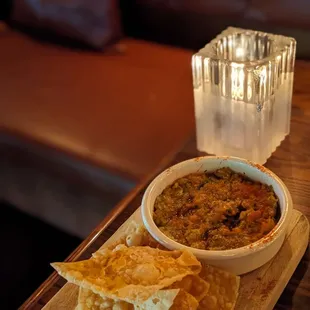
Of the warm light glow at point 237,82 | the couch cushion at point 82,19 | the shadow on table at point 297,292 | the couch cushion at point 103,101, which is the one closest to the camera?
the shadow on table at point 297,292

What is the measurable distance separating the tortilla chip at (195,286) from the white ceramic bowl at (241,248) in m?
0.03

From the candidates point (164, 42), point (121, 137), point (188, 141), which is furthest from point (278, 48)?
point (164, 42)

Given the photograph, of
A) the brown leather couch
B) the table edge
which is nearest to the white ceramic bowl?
the table edge

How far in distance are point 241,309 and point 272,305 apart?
0.05 m

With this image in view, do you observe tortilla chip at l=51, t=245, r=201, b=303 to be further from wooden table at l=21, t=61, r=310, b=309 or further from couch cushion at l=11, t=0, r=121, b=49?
couch cushion at l=11, t=0, r=121, b=49

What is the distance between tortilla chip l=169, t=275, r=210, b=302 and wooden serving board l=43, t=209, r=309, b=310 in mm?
58

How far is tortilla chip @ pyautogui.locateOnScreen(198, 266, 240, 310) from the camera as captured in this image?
2.19 ft

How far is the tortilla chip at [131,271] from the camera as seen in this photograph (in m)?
0.63

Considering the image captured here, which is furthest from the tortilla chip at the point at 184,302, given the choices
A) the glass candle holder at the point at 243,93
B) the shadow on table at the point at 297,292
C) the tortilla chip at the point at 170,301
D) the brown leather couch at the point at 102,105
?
the brown leather couch at the point at 102,105

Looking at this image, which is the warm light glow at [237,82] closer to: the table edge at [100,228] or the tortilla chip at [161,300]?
the table edge at [100,228]

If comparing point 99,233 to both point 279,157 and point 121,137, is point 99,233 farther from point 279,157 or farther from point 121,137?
point 121,137

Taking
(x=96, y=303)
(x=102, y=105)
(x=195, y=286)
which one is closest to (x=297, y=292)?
(x=195, y=286)

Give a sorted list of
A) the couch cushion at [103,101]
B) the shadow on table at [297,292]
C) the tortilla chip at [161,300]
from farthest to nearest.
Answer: the couch cushion at [103,101], the shadow on table at [297,292], the tortilla chip at [161,300]

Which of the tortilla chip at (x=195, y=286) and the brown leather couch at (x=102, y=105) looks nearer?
the tortilla chip at (x=195, y=286)
